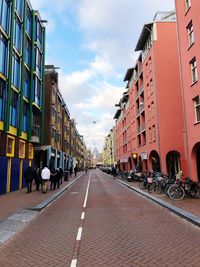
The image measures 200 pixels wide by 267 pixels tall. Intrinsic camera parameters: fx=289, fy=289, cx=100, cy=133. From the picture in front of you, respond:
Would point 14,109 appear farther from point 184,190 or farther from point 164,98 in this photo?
point 164,98

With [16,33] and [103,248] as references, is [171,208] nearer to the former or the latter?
[103,248]

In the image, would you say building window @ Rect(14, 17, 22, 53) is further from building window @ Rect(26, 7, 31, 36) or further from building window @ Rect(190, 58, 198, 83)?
building window @ Rect(190, 58, 198, 83)

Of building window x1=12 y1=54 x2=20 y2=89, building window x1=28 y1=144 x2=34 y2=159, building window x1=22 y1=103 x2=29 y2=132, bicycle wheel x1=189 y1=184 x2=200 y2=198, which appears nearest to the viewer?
bicycle wheel x1=189 y1=184 x2=200 y2=198

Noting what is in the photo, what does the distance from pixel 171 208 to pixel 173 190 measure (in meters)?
3.47

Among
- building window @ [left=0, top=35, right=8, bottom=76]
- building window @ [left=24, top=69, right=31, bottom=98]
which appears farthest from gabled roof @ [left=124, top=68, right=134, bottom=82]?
building window @ [left=0, top=35, right=8, bottom=76]

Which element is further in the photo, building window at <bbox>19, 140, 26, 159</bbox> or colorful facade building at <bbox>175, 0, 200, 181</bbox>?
building window at <bbox>19, 140, 26, 159</bbox>

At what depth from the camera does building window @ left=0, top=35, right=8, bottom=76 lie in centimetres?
1988

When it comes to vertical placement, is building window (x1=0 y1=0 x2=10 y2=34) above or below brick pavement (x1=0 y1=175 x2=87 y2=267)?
above

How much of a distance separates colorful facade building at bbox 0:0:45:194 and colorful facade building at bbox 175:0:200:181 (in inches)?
504

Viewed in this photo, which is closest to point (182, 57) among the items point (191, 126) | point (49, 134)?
point (191, 126)

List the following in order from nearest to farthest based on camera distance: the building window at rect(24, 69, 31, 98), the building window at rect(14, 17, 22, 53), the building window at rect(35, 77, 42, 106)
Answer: the building window at rect(14, 17, 22, 53)
the building window at rect(24, 69, 31, 98)
the building window at rect(35, 77, 42, 106)

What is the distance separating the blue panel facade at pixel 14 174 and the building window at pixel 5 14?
9.80 m

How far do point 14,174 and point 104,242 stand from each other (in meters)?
17.1

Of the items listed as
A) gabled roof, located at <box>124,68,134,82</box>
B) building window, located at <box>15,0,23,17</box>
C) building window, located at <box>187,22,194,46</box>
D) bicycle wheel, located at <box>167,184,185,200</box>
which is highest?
gabled roof, located at <box>124,68,134,82</box>
